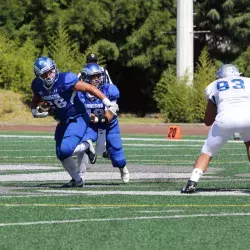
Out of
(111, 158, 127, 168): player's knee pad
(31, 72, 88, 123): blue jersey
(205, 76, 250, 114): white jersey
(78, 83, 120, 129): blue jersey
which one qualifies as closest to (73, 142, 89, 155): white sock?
(31, 72, 88, 123): blue jersey

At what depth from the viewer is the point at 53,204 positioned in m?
11.2

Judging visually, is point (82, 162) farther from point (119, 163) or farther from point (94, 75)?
point (94, 75)

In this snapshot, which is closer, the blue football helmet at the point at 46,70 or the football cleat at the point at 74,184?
the blue football helmet at the point at 46,70

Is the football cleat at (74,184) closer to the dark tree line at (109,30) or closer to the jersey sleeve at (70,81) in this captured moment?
the jersey sleeve at (70,81)

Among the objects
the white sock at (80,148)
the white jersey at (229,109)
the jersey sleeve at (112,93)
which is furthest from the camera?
the jersey sleeve at (112,93)

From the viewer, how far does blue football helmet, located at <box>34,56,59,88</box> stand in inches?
519

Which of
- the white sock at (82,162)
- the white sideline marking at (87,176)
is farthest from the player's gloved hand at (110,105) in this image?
the white sideline marking at (87,176)

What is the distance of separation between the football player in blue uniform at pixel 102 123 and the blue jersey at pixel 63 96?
0.84m

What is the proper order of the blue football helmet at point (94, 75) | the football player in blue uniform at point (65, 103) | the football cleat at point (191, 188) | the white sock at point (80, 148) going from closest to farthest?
1. the football cleat at point (191, 188)
2. the football player in blue uniform at point (65, 103)
3. the white sock at point (80, 148)
4. the blue football helmet at point (94, 75)

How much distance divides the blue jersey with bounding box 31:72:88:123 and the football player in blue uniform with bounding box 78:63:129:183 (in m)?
0.84

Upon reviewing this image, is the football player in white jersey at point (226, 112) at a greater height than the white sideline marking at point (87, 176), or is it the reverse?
the football player in white jersey at point (226, 112)

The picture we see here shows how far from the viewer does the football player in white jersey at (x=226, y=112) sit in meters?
12.2

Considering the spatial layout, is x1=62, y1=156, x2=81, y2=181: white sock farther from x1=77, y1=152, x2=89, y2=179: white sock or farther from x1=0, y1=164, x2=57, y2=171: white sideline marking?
x1=0, y1=164, x2=57, y2=171: white sideline marking

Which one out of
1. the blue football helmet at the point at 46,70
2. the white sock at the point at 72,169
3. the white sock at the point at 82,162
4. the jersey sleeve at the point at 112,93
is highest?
the blue football helmet at the point at 46,70
